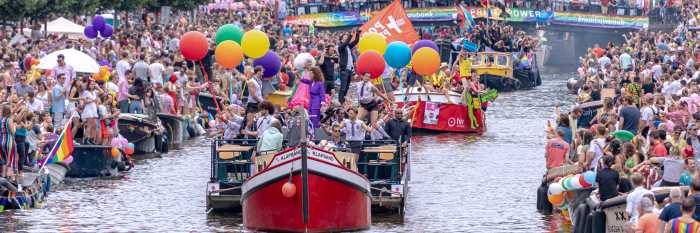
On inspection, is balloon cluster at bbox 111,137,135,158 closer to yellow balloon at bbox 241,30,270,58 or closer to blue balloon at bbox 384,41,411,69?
yellow balloon at bbox 241,30,270,58

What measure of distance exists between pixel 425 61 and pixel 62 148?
8754mm

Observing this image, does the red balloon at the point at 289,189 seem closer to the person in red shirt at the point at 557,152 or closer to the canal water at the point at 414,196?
the canal water at the point at 414,196

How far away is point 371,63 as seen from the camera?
34.0 metres

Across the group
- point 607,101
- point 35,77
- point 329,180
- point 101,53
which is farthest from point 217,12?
point 329,180

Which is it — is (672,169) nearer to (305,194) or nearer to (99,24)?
(305,194)

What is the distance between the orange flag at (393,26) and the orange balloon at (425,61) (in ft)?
21.3

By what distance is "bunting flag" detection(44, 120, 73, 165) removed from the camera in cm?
3025

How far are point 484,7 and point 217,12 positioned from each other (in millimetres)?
15156

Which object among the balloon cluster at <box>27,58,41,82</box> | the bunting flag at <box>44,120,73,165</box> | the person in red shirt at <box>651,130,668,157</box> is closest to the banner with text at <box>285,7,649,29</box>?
the balloon cluster at <box>27,58,41,82</box>

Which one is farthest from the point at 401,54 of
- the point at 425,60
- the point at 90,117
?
the point at 90,117

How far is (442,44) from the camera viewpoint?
70.3 m

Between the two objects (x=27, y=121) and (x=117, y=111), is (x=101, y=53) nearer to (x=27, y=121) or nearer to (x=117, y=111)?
(x=117, y=111)

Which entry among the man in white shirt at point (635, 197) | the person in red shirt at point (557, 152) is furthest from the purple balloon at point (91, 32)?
the man in white shirt at point (635, 197)

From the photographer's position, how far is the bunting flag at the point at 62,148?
30253mm
